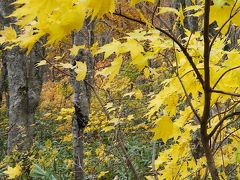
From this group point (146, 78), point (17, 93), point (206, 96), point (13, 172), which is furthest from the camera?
point (17, 93)

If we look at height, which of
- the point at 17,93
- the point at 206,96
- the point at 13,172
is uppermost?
the point at 206,96

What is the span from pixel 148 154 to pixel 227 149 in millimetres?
4388

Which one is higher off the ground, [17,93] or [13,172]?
[17,93]

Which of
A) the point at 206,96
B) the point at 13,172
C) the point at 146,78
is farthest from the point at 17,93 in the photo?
the point at 206,96

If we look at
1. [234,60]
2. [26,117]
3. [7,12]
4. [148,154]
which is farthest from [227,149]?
[148,154]

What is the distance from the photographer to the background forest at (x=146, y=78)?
858mm

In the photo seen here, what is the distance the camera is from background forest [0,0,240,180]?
0.86 metres

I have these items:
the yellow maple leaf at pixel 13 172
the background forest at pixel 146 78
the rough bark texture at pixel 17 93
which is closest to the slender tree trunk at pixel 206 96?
the background forest at pixel 146 78

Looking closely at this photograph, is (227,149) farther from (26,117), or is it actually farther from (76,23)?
(26,117)

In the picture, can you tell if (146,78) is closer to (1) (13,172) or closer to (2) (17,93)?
(1) (13,172)

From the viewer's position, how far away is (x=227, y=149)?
93.3 inches

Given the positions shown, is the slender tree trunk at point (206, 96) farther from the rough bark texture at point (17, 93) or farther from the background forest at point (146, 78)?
the rough bark texture at point (17, 93)

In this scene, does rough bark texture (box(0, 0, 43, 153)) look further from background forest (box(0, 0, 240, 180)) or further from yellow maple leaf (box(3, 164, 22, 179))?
yellow maple leaf (box(3, 164, 22, 179))

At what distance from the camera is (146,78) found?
334 centimetres
